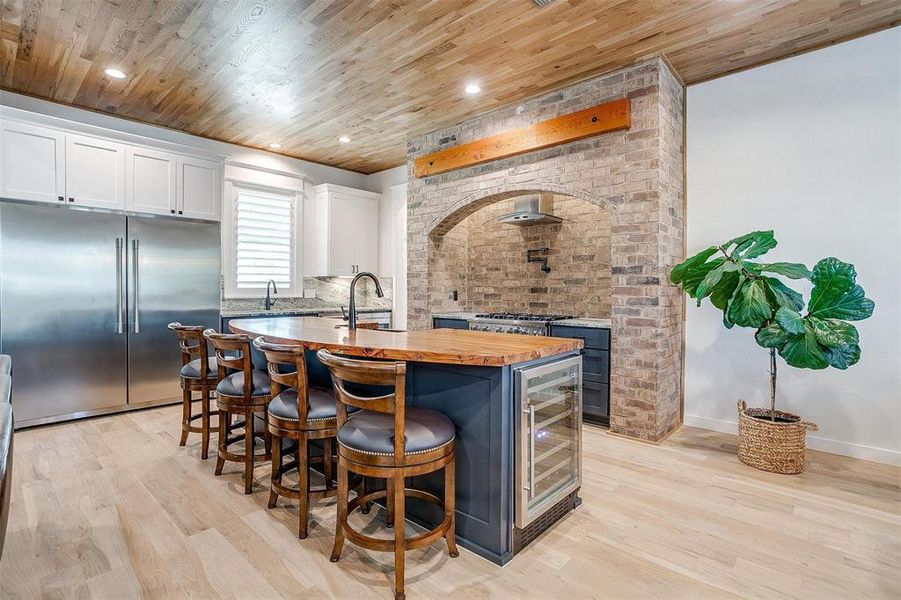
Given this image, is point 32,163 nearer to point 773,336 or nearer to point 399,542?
point 399,542

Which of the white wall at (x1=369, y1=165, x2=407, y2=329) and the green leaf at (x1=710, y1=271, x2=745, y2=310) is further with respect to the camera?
the white wall at (x1=369, y1=165, x2=407, y2=329)

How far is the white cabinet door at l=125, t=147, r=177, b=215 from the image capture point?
4316 millimetres

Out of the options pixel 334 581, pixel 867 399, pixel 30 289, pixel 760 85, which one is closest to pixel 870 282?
pixel 867 399

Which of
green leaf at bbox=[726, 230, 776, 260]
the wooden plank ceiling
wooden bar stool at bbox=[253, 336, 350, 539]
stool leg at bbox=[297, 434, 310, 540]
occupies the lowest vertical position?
stool leg at bbox=[297, 434, 310, 540]

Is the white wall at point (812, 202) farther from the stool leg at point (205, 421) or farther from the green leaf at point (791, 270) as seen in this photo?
the stool leg at point (205, 421)

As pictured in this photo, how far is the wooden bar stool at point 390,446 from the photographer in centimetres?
175

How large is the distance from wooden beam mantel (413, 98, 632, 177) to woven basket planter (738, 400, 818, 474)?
7.91 feet

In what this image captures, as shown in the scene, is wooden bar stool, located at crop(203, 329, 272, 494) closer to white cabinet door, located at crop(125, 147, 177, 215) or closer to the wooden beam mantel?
white cabinet door, located at crop(125, 147, 177, 215)

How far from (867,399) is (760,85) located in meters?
2.52

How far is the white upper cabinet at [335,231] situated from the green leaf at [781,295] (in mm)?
4871

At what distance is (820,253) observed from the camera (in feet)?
11.0

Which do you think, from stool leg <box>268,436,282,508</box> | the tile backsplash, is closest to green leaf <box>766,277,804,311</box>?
stool leg <box>268,436,282,508</box>

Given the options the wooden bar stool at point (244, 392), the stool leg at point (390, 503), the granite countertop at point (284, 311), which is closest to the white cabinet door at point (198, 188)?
the granite countertop at point (284, 311)

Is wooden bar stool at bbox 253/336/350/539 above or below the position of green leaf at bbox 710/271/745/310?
below
